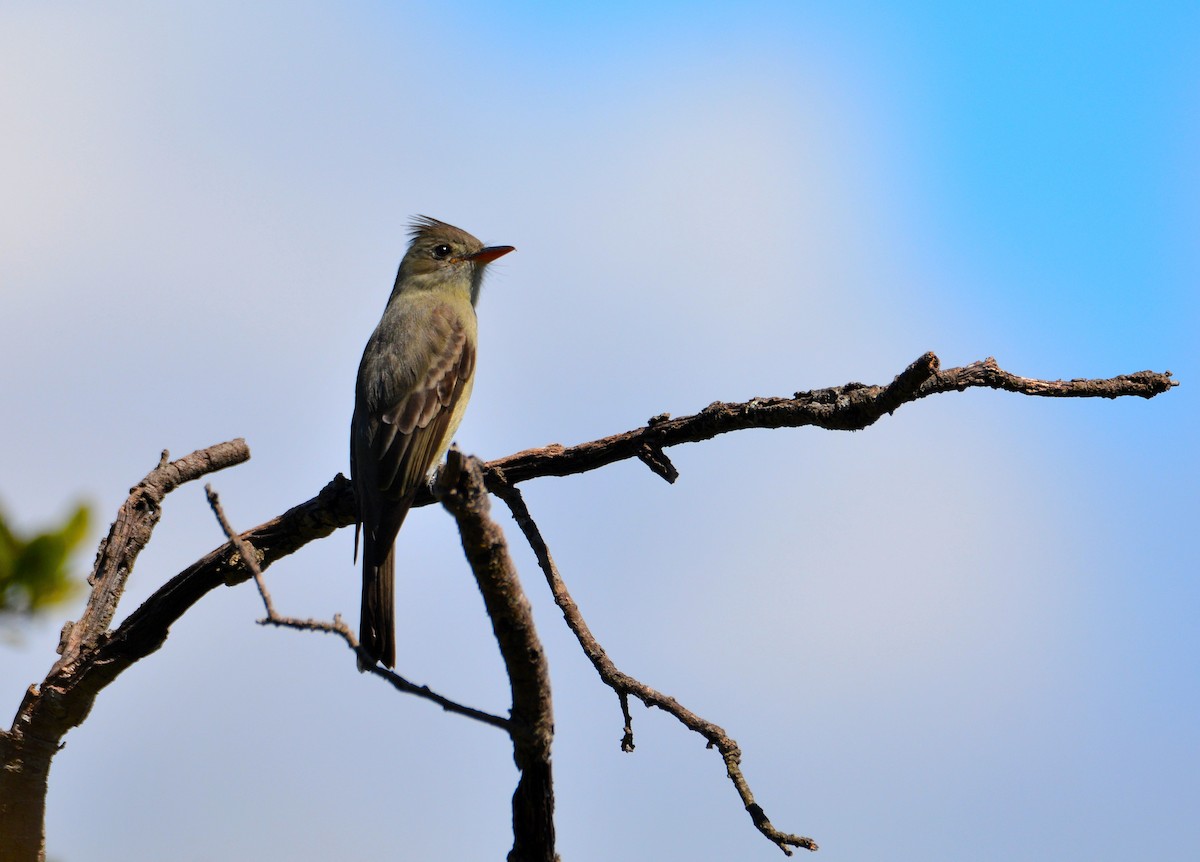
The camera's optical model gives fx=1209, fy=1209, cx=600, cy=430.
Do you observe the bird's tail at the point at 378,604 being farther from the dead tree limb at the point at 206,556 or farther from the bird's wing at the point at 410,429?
the dead tree limb at the point at 206,556

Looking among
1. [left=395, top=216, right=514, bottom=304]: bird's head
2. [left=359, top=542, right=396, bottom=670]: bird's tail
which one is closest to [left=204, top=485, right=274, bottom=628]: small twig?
[left=359, top=542, right=396, bottom=670]: bird's tail

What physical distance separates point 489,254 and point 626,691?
4.99 m

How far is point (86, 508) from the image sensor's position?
2975 millimetres

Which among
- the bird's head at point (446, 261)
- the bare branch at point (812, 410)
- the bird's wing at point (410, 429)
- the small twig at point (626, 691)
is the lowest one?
the small twig at point (626, 691)

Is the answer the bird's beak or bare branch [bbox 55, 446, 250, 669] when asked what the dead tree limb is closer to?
bare branch [bbox 55, 446, 250, 669]

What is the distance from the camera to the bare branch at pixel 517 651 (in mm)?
3352

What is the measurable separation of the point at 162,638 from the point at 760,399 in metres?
2.89

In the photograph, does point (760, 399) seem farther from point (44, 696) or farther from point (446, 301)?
point (446, 301)

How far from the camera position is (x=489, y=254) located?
9273 millimetres

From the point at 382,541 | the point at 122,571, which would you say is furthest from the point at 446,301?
the point at 122,571

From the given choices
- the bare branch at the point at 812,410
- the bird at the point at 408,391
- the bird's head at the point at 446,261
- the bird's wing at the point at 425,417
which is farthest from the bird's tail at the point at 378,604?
the bird's head at the point at 446,261

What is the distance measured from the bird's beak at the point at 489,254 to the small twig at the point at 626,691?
393cm

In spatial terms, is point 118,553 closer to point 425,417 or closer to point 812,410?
point 425,417

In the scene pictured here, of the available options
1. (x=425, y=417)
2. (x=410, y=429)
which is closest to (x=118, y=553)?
(x=410, y=429)
